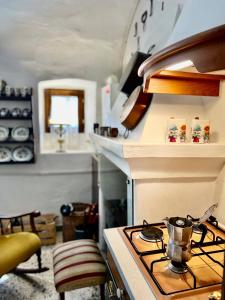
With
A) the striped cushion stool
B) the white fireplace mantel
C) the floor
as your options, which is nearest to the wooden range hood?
the white fireplace mantel

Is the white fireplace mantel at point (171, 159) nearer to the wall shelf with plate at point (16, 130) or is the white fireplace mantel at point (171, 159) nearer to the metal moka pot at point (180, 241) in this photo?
the metal moka pot at point (180, 241)

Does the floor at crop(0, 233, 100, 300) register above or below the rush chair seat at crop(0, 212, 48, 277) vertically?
below

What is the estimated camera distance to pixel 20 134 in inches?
118

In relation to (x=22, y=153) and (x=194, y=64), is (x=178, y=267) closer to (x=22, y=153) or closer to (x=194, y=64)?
(x=194, y=64)

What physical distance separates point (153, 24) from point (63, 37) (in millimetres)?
1208

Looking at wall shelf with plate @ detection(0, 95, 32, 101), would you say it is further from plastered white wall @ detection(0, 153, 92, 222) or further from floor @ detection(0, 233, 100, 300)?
floor @ detection(0, 233, 100, 300)

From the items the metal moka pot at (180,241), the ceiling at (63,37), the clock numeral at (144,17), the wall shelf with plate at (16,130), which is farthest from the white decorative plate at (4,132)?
the metal moka pot at (180,241)

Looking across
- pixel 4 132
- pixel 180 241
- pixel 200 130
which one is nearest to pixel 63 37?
pixel 4 132

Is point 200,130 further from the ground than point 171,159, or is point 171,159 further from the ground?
point 200,130

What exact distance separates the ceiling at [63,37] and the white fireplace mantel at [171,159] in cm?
155

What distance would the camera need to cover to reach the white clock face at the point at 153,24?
4.81 feet

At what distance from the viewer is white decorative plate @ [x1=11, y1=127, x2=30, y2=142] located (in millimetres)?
2979

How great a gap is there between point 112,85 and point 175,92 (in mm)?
1433

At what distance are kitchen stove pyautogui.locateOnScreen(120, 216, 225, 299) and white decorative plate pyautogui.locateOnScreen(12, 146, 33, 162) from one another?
2.13m
